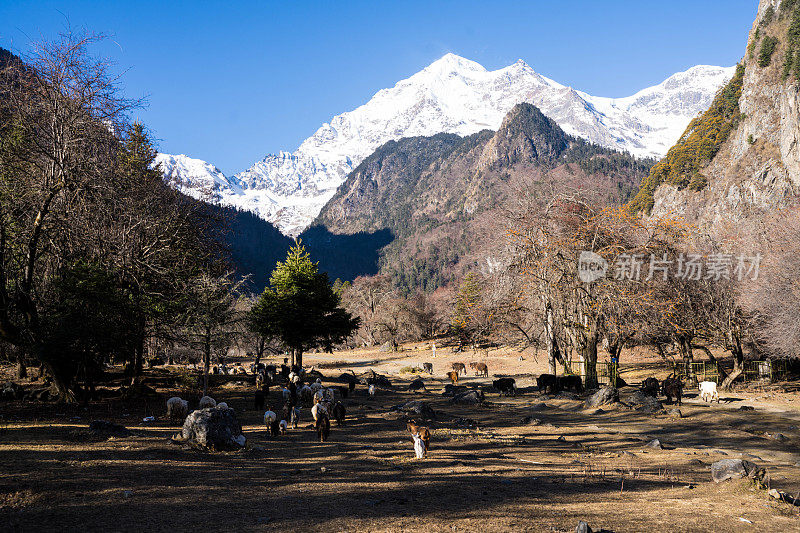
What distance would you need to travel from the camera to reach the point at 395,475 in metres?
12.3

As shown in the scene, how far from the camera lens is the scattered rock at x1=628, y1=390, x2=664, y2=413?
75.4 ft

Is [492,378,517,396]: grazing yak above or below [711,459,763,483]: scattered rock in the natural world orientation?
below

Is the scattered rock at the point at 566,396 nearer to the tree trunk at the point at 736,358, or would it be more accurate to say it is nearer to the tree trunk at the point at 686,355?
the tree trunk at the point at 736,358

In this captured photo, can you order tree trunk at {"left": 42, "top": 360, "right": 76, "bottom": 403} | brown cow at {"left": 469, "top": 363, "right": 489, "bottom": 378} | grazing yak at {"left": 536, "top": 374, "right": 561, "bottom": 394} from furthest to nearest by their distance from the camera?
brown cow at {"left": 469, "top": 363, "right": 489, "bottom": 378}, grazing yak at {"left": 536, "top": 374, "right": 561, "bottom": 394}, tree trunk at {"left": 42, "top": 360, "right": 76, "bottom": 403}

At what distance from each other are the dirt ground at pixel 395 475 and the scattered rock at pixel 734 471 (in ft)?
1.13

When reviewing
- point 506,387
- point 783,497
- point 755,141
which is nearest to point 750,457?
point 783,497

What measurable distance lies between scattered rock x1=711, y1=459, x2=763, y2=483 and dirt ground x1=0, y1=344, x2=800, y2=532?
0.35 m

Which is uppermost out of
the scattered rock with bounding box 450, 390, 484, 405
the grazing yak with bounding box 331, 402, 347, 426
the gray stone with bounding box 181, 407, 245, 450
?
the gray stone with bounding box 181, 407, 245, 450

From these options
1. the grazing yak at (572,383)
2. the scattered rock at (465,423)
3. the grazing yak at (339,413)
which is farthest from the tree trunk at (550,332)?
the grazing yak at (339,413)

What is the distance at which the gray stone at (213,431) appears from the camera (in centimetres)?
1413

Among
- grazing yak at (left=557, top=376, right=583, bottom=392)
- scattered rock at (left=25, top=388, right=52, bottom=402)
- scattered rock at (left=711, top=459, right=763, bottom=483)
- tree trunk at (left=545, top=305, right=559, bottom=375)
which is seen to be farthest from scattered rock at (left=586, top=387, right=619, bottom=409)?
scattered rock at (left=25, top=388, right=52, bottom=402)

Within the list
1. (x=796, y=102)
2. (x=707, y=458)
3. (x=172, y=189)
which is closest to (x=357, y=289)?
(x=172, y=189)

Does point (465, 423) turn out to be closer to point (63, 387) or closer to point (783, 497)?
point (783, 497)

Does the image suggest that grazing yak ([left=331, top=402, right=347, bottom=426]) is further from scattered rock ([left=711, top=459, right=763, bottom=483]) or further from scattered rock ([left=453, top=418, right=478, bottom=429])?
scattered rock ([left=711, top=459, right=763, bottom=483])
